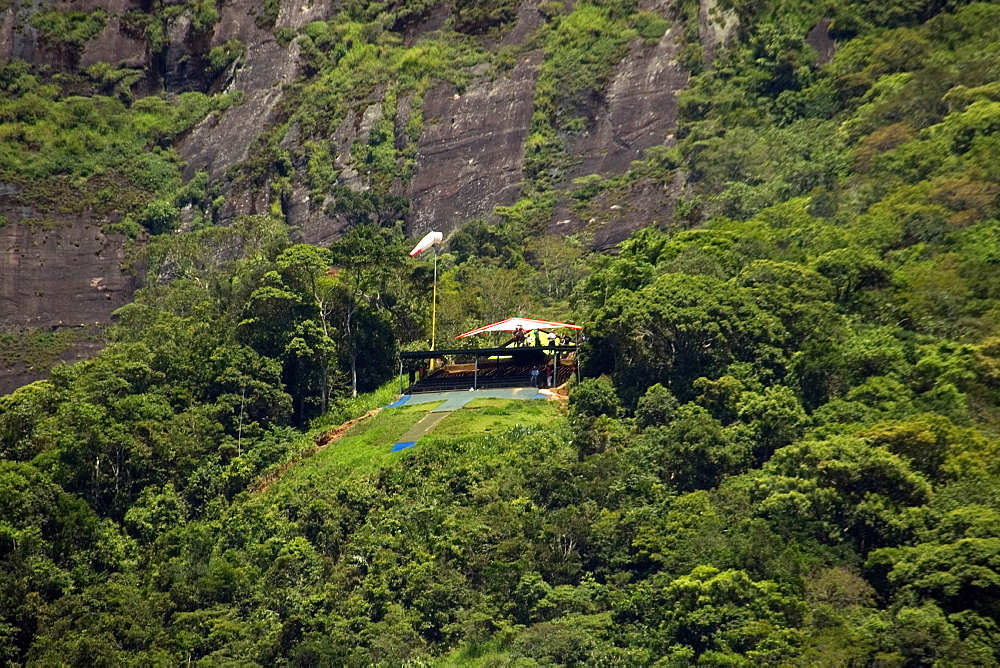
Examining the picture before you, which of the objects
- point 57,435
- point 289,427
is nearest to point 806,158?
Answer: point 289,427

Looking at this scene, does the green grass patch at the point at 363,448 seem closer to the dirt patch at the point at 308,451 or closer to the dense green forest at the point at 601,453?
the dirt patch at the point at 308,451

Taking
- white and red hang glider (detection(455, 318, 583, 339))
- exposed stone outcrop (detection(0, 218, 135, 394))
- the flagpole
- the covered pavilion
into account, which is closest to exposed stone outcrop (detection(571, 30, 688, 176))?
the flagpole

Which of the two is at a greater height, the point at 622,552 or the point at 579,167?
the point at 579,167

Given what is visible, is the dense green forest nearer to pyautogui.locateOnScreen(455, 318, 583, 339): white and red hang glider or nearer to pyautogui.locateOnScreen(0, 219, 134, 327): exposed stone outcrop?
pyautogui.locateOnScreen(455, 318, 583, 339): white and red hang glider

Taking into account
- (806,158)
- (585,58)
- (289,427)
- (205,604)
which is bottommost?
(205,604)

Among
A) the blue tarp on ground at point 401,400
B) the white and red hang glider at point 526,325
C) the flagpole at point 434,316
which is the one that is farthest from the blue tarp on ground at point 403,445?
the flagpole at point 434,316

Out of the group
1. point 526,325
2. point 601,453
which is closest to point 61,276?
point 526,325

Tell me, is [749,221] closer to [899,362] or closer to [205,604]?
[899,362]
